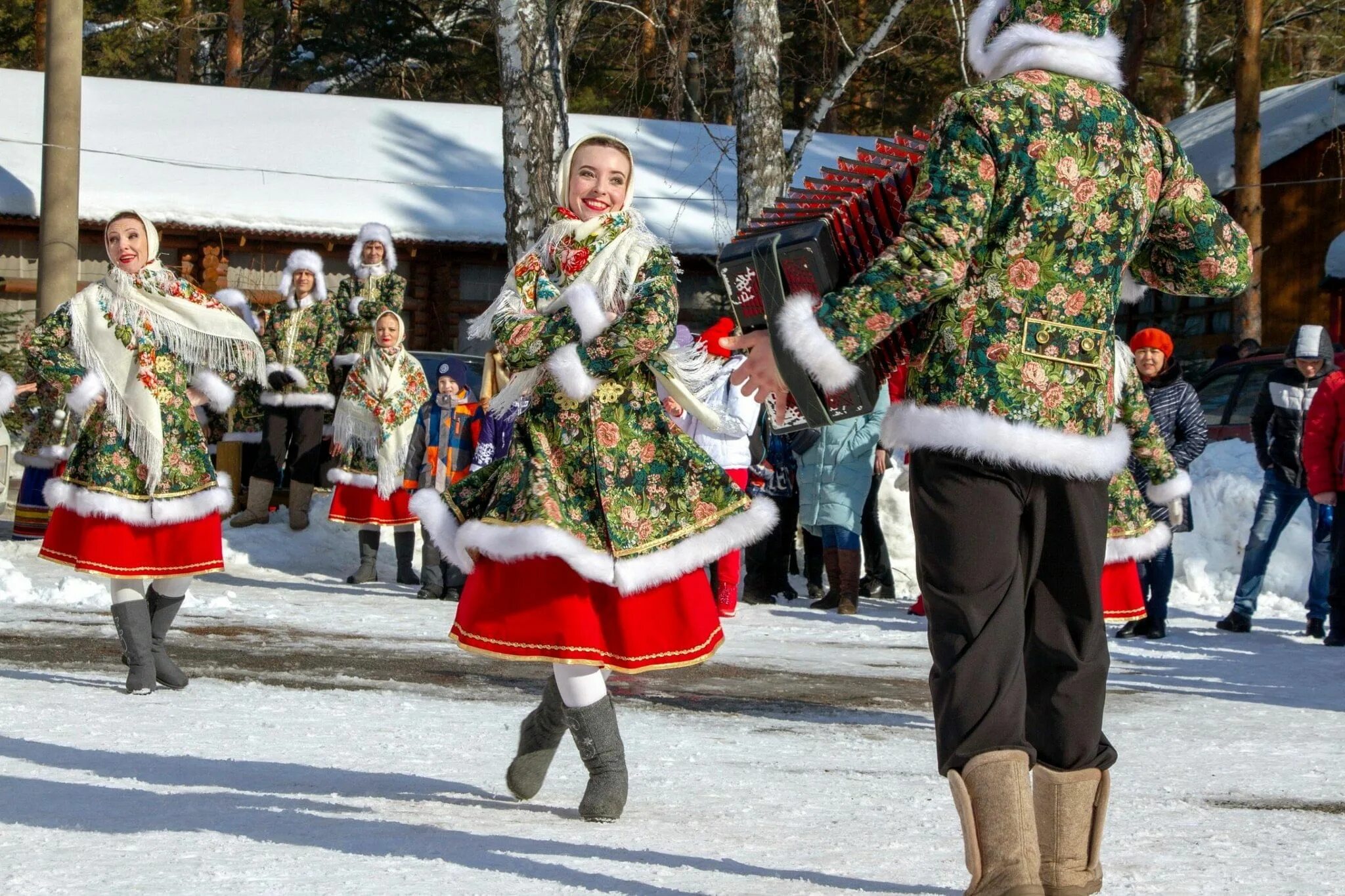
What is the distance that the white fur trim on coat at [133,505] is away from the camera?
7445mm

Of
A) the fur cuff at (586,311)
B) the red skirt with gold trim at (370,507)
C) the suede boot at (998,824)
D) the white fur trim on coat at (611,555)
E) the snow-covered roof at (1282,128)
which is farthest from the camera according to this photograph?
the snow-covered roof at (1282,128)

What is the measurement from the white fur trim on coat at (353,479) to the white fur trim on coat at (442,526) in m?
7.48

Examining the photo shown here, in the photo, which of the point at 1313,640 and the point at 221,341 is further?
the point at 1313,640

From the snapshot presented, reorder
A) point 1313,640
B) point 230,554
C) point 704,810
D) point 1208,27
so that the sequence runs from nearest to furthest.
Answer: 1. point 704,810
2. point 1313,640
3. point 230,554
4. point 1208,27

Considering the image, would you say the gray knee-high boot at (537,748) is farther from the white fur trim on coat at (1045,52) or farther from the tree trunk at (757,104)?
the tree trunk at (757,104)

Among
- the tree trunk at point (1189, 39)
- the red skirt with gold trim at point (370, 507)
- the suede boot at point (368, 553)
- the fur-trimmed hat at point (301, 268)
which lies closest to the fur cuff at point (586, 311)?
the red skirt with gold trim at point (370, 507)

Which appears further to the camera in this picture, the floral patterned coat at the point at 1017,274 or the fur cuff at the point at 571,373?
the fur cuff at the point at 571,373

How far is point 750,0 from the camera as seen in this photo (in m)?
14.5

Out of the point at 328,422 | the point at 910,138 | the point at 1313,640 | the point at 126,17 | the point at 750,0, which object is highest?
the point at 126,17

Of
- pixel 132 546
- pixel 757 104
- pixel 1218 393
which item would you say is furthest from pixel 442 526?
pixel 1218 393

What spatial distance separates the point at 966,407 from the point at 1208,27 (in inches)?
1253

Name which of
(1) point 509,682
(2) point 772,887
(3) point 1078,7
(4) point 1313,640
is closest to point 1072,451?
(3) point 1078,7

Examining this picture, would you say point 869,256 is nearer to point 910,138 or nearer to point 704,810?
point 910,138

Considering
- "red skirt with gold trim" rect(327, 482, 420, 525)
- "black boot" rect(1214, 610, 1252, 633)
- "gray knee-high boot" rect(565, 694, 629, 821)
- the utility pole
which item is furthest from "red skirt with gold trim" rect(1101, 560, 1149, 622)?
the utility pole
